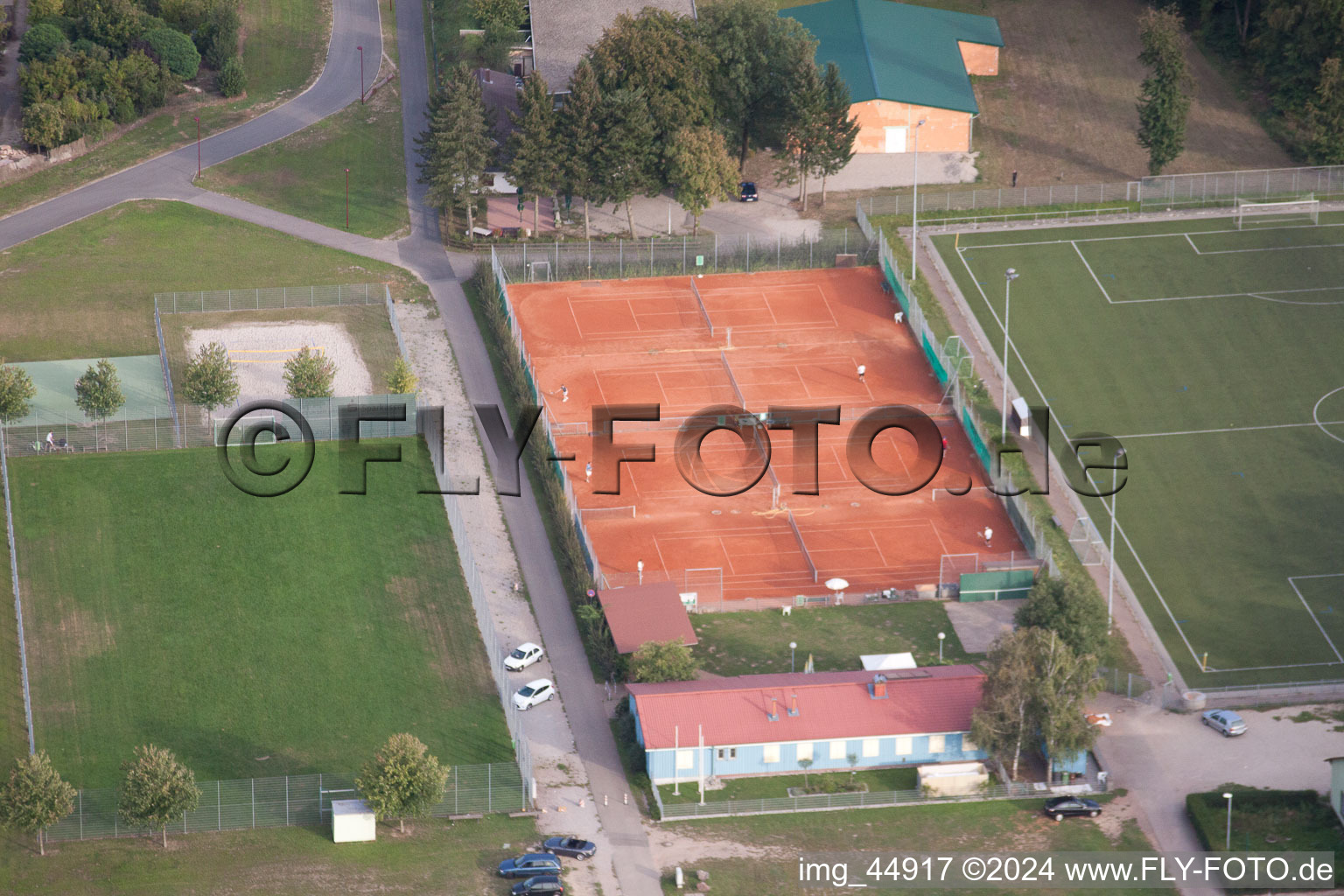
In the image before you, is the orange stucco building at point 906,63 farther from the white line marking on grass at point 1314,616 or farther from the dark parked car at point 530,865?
the dark parked car at point 530,865

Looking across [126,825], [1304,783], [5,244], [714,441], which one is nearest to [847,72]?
[714,441]

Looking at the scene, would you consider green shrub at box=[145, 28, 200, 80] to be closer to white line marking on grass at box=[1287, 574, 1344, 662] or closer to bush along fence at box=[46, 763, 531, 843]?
bush along fence at box=[46, 763, 531, 843]

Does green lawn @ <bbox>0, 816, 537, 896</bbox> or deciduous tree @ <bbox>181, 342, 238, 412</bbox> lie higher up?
deciduous tree @ <bbox>181, 342, 238, 412</bbox>

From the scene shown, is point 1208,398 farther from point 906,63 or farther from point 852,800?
point 852,800

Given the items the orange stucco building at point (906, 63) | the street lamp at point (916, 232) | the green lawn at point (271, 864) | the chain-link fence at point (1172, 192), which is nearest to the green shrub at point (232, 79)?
the orange stucco building at point (906, 63)

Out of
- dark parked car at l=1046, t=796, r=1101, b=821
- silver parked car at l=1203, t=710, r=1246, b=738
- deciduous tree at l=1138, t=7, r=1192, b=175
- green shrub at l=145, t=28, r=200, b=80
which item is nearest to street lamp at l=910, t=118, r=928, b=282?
deciduous tree at l=1138, t=7, r=1192, b=175

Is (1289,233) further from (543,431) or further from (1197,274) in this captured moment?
(543,431)
